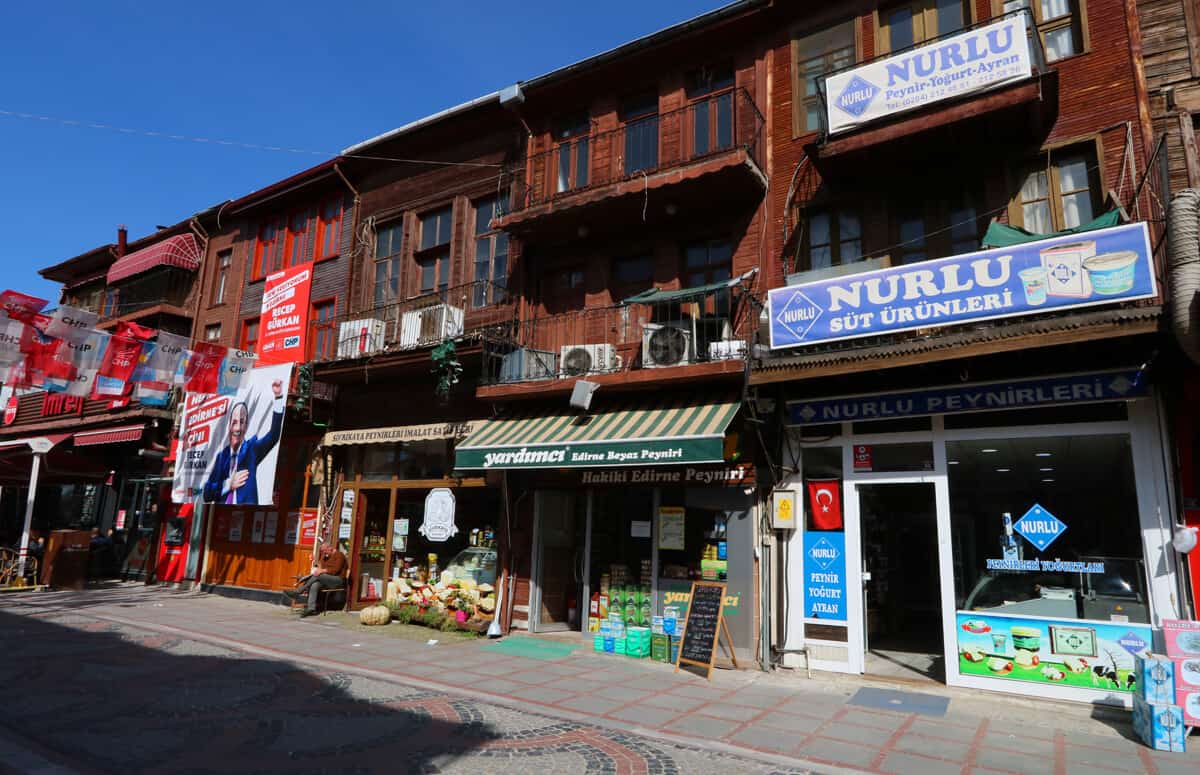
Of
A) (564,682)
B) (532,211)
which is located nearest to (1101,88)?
(532,211)

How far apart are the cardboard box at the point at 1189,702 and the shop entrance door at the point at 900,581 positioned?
2.86 m

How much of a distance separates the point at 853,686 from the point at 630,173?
932 cm

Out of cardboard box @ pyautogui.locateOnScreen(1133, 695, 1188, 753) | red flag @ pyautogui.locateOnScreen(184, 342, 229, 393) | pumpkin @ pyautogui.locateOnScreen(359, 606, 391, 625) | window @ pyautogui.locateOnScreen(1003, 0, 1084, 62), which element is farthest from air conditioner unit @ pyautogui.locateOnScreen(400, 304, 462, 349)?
cardboard box @ pyautogui.locateOnScreen(1133, 695, 1188, 753)

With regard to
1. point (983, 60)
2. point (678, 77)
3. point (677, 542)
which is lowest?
point (677, 542)

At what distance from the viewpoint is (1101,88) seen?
936 centimetres

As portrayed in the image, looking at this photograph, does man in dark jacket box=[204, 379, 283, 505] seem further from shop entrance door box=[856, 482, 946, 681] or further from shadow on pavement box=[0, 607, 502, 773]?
shop entrance door box=[856, 482, 946, 681]

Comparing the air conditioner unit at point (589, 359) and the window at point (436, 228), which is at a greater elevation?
the window at point (436, 228)

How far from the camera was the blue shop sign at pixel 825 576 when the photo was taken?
9812mm

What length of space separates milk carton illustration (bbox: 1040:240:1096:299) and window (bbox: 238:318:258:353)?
19114 mm

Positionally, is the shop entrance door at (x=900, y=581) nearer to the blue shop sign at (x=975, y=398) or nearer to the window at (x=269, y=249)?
the blue shop sign at (x=975, y=398)

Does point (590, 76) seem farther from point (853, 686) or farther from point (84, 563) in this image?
point (84, 563)

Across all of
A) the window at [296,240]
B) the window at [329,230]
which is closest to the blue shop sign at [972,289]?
the window at [329,230]

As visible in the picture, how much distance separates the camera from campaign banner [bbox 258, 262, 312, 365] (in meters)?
18.2

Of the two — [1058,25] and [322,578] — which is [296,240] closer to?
[322,578]
